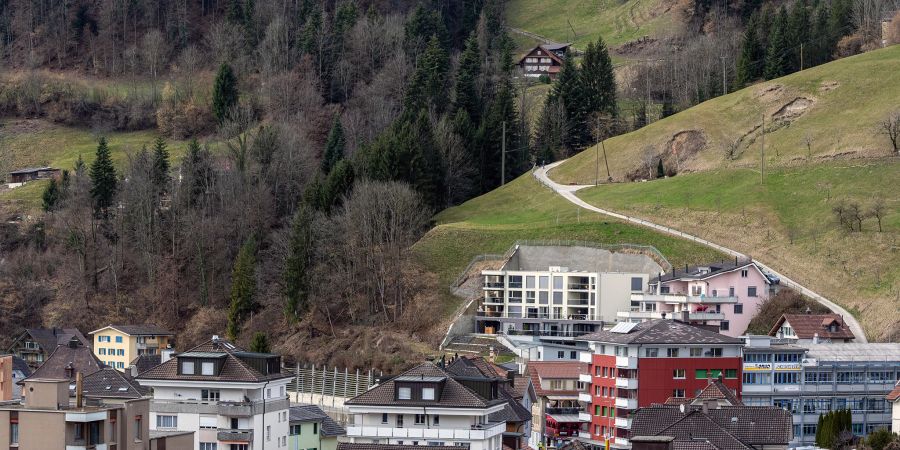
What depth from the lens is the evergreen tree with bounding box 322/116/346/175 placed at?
146000mm

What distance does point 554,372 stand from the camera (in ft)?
312

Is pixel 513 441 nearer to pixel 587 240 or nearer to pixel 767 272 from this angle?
pixel 767 272

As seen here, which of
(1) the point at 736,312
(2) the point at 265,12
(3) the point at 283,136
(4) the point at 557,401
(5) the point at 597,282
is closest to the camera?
(4) the point at 557,401

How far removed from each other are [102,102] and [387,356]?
75397mm

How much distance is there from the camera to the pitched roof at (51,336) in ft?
400

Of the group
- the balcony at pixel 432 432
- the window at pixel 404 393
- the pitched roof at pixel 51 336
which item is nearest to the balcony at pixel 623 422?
the balcony at pixel 432 432

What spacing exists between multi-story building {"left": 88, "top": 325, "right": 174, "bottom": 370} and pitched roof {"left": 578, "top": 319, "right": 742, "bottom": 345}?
42.7 metres

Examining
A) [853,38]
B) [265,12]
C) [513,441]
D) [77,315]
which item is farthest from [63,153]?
[513,441]

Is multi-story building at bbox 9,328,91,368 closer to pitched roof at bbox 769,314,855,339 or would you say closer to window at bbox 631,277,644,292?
window at bbox 631,277,644,292

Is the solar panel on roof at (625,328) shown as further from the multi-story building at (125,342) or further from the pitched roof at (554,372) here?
the multi-story building at (125,342)

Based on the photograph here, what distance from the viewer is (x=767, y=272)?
11719 cm

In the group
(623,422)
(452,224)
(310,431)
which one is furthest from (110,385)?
(452,224)

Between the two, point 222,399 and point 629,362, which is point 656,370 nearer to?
point 629,362

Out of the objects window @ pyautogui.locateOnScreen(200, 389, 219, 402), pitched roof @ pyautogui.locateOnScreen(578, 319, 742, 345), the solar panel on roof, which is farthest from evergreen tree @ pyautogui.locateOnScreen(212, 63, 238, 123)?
window @ pyautogui.locateOnScreen(200, 389, 219, 402)
